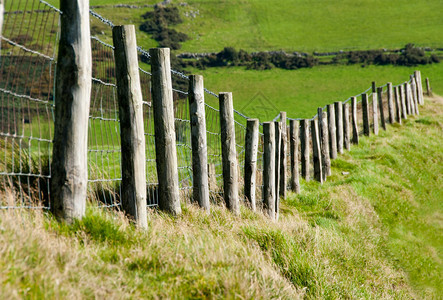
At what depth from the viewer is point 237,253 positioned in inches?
154

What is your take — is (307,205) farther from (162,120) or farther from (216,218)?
(162,120)

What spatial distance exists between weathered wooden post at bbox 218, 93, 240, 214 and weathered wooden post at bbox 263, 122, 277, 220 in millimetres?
864

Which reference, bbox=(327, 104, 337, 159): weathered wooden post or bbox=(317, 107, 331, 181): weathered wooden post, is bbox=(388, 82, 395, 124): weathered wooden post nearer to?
bbox=(327, 104, 337, 159): weathered wooden post

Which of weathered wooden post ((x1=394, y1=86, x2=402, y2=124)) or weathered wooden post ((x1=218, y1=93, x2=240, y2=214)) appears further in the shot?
weathered wooden post ((x1=394, y1=86, x2=402, y2=124))

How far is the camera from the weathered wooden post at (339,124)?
456 inches

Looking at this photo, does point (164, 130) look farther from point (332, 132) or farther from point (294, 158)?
point (332, 132)

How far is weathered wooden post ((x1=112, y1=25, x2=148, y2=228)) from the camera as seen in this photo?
14.0ft

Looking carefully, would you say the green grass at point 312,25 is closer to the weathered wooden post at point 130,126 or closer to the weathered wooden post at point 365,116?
the weathered wooden post at point 365,116

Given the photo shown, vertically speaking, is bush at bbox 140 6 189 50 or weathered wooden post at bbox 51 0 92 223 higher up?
bush at bbox 140 6 189 50

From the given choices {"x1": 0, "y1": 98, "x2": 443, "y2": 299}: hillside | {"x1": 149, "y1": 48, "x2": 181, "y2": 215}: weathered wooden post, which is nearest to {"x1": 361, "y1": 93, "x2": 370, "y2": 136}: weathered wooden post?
{"x1": 0, "y1": 98, "x2": 443, "y2": 299}: hillside

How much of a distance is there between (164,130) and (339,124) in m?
7.63

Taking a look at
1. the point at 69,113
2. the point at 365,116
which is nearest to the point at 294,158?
the point at 69,113

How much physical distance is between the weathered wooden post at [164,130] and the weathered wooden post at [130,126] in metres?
0.55

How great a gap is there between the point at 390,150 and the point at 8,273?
11.6m
